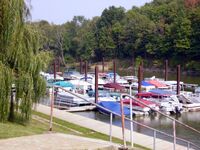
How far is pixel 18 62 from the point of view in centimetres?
1484

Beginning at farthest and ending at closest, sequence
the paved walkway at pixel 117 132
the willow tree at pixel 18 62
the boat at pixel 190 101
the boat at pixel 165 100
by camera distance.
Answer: the boat at pixel 190 101
the boat at pixel 165 100
the paved walkway at pixel 117 132
the willow tree at pixel 18 62

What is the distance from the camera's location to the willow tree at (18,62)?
13812mm

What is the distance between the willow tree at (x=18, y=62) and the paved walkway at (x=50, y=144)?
400cm

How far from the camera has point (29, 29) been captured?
15.9m

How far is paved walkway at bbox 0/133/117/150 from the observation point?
9.34 meters

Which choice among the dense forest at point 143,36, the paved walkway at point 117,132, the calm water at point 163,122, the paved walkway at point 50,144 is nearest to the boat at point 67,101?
the calm water at point 163,122

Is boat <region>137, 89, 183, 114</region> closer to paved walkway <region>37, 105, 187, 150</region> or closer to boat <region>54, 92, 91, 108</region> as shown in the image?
boat <region>54, 92, 91, 108</region>

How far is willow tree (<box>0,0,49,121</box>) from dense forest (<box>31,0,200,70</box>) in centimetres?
7394

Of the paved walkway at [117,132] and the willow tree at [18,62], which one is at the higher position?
the willow tree at [18,62]

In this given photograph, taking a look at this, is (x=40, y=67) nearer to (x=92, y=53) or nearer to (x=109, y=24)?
(x=92, y=53)

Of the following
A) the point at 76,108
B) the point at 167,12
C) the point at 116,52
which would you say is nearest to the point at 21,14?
the point at 76,108

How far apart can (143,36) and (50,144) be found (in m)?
108

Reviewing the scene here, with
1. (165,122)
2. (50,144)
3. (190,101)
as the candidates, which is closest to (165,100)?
(190,101)

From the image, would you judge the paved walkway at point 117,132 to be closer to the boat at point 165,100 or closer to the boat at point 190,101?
the boat at point 165,100
